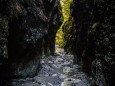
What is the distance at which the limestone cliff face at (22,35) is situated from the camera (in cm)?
1188

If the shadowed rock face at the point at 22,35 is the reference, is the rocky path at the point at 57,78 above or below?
below

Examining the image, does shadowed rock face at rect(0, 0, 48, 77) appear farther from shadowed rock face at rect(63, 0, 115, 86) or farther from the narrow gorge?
shadowed rock face at rect(63, 0, 115, 86)

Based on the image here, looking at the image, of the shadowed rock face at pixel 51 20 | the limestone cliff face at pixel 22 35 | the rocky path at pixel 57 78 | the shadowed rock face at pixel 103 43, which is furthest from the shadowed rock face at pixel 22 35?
the shadowed rock face at pixel 51 20

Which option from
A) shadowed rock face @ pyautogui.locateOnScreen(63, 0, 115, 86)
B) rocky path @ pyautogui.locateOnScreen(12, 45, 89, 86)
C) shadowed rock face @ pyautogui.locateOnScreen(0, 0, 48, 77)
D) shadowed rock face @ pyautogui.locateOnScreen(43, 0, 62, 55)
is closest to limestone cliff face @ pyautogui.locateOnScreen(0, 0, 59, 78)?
shadowed rock face @ pyautogui.locateOnScreen(0, 0, 48, 77)

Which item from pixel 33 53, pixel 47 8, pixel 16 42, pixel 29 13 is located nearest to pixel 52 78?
pixel 33 53

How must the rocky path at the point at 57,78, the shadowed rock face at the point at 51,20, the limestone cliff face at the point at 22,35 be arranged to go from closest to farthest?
the limestone cliff face at the point at 22,35, the rocky path at the point at 57,78, the shadowed rock face at the point at 51,20

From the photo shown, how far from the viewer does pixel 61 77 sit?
15227 millimetres

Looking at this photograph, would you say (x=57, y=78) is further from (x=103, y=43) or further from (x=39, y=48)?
(x=103, y=43)

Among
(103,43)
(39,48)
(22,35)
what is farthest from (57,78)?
(103,43)

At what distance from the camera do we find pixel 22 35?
13031 millimetres

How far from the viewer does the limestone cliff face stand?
1188 centimetres

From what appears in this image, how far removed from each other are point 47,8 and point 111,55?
531 inches

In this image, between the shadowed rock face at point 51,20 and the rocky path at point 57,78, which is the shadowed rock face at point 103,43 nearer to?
the rocky path at point 57,78

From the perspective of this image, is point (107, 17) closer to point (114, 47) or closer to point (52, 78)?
point (114, 47)
